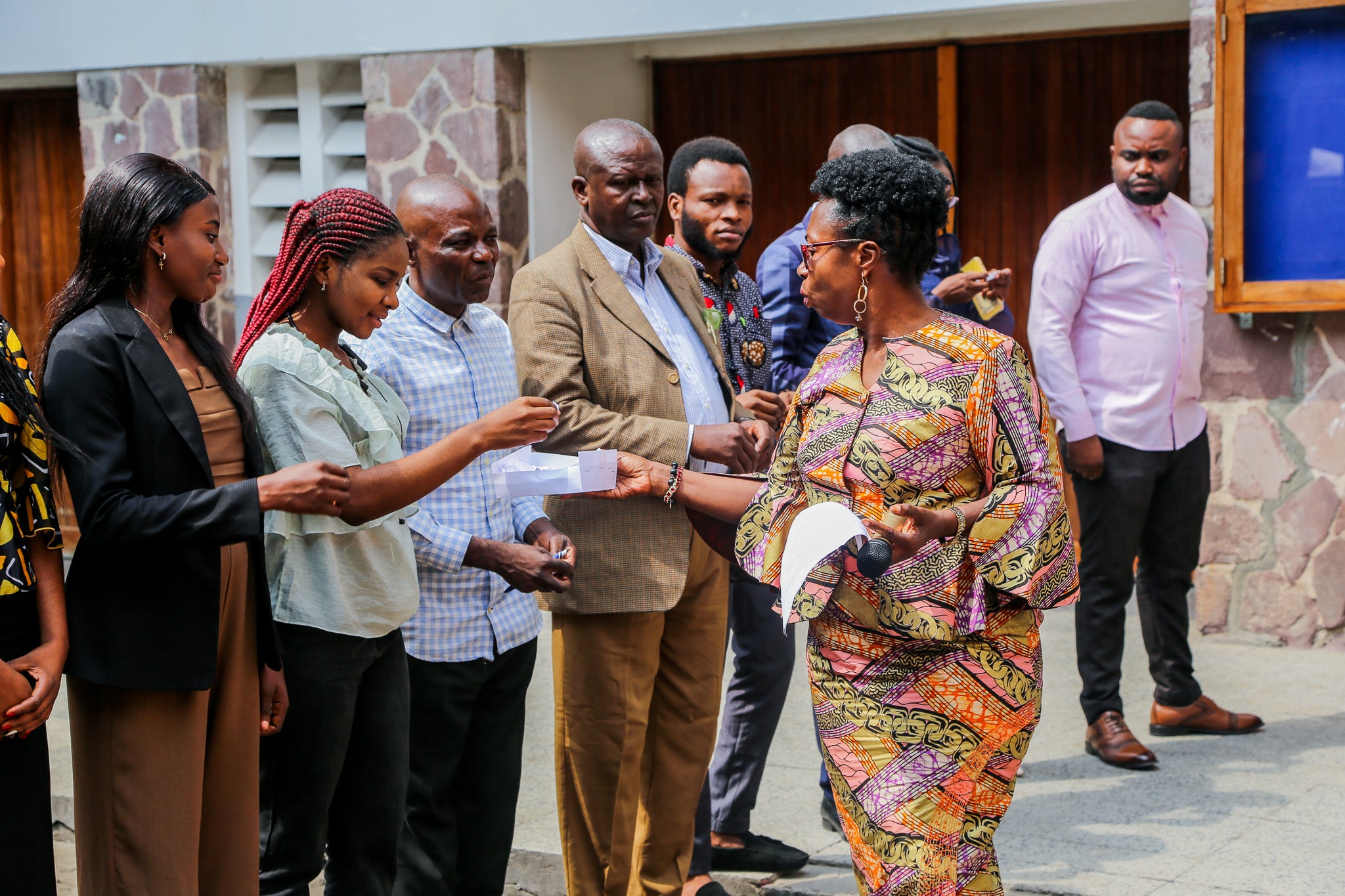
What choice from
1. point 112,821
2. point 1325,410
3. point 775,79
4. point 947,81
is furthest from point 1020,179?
point 112,821

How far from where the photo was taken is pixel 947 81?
25.0 ft

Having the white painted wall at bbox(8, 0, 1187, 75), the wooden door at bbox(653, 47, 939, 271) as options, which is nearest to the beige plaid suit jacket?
the white painted wall at bbox(8, 0, 1187, 75)

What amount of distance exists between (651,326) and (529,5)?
14.0 ft

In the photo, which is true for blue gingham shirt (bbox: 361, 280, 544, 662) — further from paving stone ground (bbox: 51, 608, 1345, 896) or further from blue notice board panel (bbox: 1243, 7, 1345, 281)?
blue notice board panel (bbox: 1243, 7, 1345, 281)

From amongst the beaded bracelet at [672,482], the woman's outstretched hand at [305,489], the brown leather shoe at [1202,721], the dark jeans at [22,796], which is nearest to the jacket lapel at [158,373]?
the woman's outstretched hand at [305,489]

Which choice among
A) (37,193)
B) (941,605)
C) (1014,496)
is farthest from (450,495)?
(37,193)

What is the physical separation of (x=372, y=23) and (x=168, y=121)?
144cm

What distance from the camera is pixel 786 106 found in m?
8.05

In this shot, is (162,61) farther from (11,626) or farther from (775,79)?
(11,626)

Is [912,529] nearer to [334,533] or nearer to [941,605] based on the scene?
[941,605]

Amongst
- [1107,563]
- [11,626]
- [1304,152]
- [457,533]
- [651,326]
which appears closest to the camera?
[11,626]

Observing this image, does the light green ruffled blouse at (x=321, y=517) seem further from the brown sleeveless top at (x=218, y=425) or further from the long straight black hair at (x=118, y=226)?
the long straight black hair at (x=118, y=226)

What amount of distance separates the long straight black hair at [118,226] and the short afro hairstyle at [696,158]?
2.06 metres

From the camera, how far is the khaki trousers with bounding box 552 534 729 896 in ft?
11.9
